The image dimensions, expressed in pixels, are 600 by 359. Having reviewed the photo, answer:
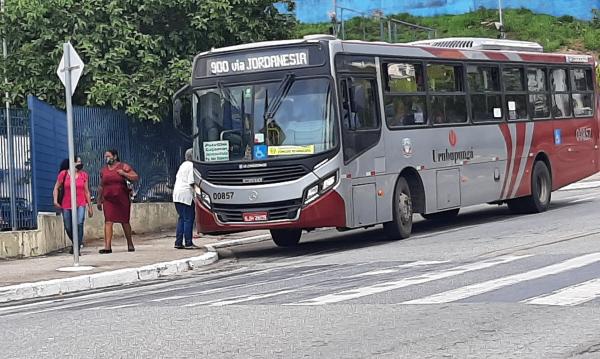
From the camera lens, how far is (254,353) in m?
8.48

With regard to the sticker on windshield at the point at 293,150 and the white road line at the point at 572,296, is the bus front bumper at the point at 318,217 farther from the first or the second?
the white road line at the point at 572,296

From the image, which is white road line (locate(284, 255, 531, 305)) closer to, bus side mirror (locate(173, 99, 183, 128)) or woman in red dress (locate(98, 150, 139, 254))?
bus side mirror (locate(173, 99, 183, 128))

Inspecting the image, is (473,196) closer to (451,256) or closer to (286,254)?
(286,254)

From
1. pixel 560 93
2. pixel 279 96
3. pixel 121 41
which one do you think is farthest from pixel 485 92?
pixel 121 41

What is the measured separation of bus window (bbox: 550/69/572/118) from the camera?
23859mm

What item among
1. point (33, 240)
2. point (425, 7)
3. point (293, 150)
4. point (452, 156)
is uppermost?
point (425, 7)

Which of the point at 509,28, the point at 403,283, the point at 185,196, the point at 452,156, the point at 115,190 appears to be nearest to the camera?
the point at 403,283

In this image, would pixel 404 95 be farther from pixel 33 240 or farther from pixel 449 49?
pixel 33 240

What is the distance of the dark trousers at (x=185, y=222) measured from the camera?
18.9 metres

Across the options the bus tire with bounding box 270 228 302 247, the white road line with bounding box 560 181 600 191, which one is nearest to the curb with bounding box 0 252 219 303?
the bus tire with bounding box 270 228 302 247

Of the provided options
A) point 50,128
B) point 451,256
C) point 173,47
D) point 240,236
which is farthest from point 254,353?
point 173,47

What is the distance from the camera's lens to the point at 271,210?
17.1m

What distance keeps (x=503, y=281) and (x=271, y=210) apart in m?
5.78

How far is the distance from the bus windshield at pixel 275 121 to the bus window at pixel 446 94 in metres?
3.19
